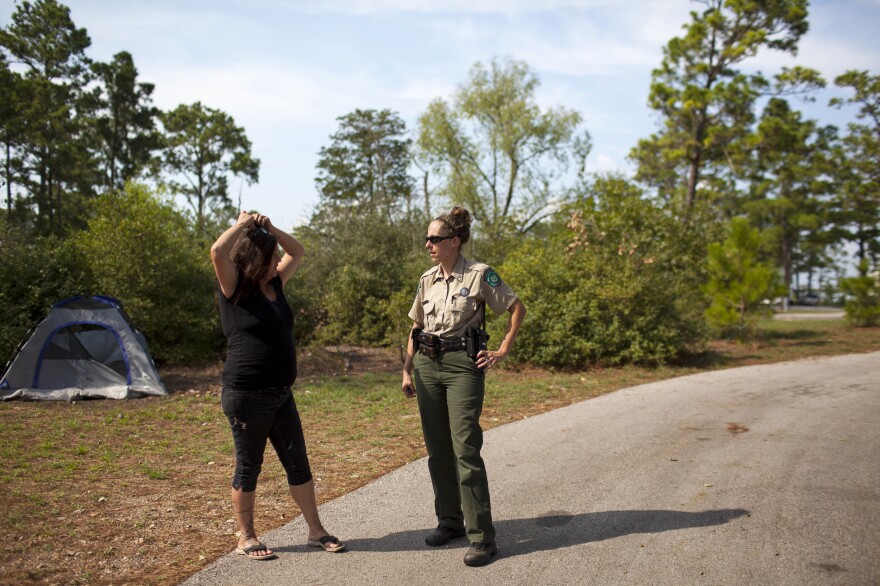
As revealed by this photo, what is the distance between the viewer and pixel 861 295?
2358 centimetres

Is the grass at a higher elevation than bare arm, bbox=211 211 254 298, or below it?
below

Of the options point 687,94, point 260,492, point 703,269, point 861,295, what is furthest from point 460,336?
point 861,295

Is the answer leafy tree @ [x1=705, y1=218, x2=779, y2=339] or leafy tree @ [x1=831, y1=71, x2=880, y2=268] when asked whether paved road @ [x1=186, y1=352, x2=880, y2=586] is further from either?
leafy tree @ [x1=831, y1=71, x2=880, y2=268]

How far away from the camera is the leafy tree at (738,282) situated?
17328mm

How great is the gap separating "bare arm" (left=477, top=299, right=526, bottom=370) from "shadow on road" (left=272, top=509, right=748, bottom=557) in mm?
1181

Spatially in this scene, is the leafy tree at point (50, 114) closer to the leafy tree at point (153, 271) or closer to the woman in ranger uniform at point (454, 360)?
the leafy tree at point (153, 271)

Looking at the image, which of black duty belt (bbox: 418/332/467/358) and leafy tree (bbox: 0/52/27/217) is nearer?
black duty belt (bbox: 418/332/467/358)

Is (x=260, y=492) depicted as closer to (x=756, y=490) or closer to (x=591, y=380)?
(x=756, y=490)

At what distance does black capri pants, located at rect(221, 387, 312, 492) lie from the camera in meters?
4.03

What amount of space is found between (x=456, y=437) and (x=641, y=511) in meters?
1.68

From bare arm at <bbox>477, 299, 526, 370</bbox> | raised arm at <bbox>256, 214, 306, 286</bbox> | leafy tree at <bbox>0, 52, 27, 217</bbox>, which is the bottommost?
bare arm at <bbox>477, 299, 526, 370</bbox>

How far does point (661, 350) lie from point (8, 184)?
21.2m

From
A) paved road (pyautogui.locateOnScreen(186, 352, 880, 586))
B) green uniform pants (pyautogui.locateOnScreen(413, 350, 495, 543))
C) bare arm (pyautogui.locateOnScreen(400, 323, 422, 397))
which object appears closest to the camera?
paved road (pyautogui.locateOnScreen(186, 352, 880, 586))

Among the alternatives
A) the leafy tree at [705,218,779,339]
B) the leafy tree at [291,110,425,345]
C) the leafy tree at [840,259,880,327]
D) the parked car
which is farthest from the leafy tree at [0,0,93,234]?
the parked car
